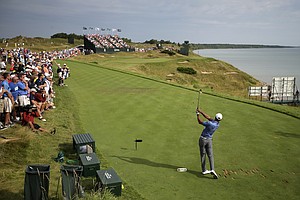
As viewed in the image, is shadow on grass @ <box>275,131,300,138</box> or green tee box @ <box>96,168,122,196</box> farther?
shadow on grass @ <box>275,131,300,138</box>

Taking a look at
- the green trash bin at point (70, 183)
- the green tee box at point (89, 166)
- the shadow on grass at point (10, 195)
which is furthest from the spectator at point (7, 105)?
the green trash bin at point (70, 183)

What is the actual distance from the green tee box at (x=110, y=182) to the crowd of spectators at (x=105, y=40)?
65937mm

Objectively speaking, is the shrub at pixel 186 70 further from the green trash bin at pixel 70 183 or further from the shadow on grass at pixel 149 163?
the green trash bin at pixel 70 183

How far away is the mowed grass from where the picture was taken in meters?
8.78

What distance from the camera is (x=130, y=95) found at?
22.3 m

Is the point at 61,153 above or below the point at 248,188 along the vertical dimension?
above

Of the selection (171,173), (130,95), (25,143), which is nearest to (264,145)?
(171,173)

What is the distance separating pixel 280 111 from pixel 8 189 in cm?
1673

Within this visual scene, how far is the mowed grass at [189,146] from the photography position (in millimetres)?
8781

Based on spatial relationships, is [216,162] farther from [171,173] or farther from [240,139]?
[240,139]

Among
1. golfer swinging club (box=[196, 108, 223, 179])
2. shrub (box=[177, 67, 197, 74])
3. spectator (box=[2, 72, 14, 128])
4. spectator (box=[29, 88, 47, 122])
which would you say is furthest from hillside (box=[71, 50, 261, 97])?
golfer swinging club (box=[196, 108, 223, 179])

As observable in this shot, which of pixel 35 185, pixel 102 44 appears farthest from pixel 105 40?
pixel 35 185

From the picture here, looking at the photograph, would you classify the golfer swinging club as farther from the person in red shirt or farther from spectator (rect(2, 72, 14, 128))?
spectator (rect(2, 72, 14, 128))

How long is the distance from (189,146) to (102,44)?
215 ft
